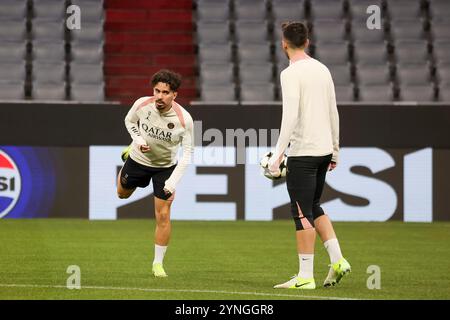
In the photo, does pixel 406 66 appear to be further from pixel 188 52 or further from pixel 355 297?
pixel 355 297

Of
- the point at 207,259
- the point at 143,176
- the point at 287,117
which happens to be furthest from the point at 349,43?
the point at 287,117

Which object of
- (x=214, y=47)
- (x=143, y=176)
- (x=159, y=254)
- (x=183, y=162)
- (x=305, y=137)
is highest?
(x=214, y=47)

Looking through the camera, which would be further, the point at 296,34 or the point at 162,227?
the point at 162,227

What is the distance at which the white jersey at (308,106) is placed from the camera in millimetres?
8617

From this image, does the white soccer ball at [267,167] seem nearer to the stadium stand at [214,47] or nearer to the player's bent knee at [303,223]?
the player's bent knee at [303,223]

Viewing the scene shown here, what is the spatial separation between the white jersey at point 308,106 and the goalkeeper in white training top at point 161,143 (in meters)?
1.45

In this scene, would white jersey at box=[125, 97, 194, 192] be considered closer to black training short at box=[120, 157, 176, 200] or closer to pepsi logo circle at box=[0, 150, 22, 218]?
black training short at box=[120, 157, 176, 200]

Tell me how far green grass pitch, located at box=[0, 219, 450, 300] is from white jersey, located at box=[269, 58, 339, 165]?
1.13 meters

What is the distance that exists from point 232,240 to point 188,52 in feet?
23.4

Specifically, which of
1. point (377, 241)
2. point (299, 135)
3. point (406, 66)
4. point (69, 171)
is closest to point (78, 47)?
point (69, 171)

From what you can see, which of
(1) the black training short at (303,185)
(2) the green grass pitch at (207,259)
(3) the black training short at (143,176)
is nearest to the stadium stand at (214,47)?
(2) the green grass pitch at (207,259)

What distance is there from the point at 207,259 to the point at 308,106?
3.35 metres

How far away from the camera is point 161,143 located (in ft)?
33.6

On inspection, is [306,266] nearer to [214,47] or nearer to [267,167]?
[267,167]
